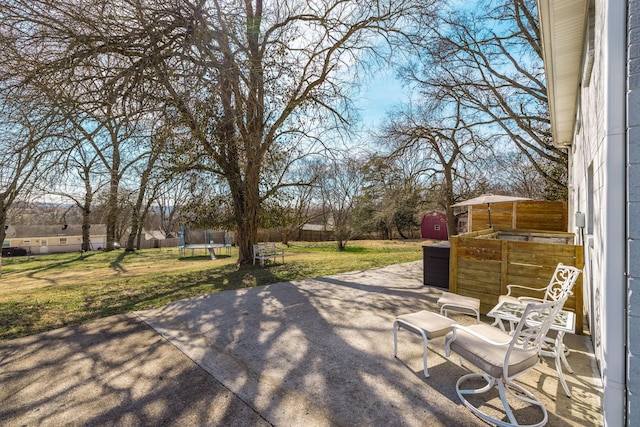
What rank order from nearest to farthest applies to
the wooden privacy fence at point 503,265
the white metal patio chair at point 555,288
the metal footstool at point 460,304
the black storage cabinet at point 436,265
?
the white metal patio chair at point 555,288 < the metal footstool at point 460,304 < the wooden privacy fence at point 503,265 < the black storage cabinet at point 436,265

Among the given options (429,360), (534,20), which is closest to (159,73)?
(429,360)

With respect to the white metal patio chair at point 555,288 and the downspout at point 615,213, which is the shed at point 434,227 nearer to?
the white metal patio chair at point 555,288

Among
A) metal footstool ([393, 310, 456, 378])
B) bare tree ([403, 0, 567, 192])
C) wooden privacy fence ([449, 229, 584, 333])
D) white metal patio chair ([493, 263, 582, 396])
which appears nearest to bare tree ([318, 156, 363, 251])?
bare tree ([403, 0, 567, 192])

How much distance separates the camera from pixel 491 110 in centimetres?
1058

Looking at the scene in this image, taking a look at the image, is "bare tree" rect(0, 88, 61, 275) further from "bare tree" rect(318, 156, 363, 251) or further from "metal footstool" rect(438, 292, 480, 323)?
"bare tree" rect(318, 156, 363, 251)

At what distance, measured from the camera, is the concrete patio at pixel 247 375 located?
91.3 inches

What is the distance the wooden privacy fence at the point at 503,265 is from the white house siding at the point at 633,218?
259 cm

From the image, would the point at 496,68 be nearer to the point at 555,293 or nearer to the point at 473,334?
the point at 555,293

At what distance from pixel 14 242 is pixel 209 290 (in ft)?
140

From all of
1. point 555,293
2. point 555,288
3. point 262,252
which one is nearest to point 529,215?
point 555,288

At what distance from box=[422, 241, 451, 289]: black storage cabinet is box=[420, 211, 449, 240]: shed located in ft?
82.9

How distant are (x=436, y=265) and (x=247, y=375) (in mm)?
4887

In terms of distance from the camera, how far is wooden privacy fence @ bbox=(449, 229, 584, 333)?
13.1 ft

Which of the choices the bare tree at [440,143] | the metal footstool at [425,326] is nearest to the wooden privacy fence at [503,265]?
the metal footstool at [425,326]
